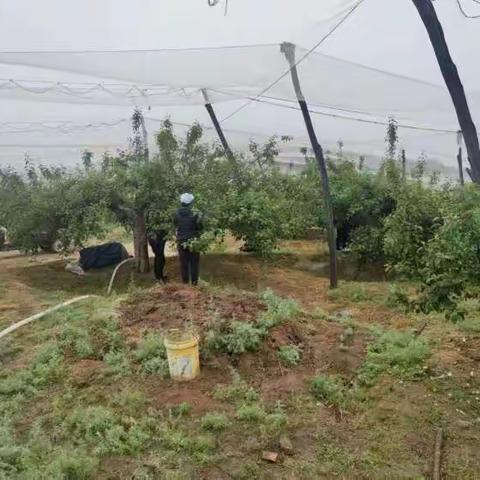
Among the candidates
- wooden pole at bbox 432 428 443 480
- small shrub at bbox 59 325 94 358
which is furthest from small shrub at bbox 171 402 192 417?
wooden pole at bbox 432 428 443 480

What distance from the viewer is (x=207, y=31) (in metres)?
6.25

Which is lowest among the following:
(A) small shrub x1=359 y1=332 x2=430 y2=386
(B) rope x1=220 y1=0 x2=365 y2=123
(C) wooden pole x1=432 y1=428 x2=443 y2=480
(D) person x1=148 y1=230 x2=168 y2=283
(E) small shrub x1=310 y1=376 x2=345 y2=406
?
(C) wooden pole x1=432 y1=428 x2=443 y2=480

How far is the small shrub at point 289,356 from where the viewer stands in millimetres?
4547

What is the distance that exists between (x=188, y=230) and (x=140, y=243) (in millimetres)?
1878

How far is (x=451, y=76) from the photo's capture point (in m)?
4.61

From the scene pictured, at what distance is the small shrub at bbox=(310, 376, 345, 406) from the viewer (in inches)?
161

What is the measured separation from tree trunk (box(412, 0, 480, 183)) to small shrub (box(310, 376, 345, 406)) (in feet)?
6.85

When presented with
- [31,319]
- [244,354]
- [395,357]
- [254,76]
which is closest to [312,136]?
[254,76]

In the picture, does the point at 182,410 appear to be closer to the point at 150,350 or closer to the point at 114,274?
the point at 150,350

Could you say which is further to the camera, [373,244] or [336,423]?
[373,244]

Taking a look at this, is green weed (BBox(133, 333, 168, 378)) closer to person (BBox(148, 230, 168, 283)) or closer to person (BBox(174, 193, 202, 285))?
person (BBox(174, 193, 202, 285))

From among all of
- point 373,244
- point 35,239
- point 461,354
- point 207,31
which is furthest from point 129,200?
point 461,354

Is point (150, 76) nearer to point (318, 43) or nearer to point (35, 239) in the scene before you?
point (318, 43)

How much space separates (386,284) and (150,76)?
444cm
